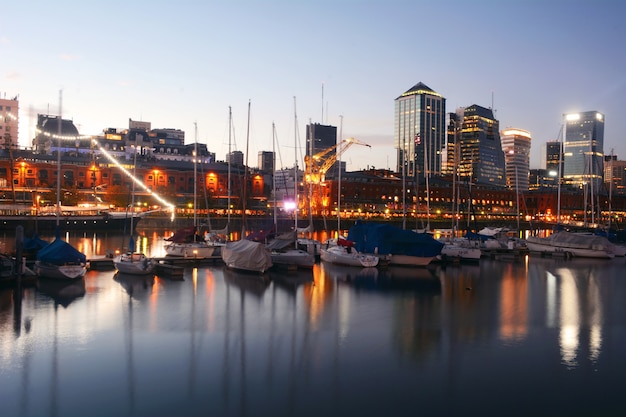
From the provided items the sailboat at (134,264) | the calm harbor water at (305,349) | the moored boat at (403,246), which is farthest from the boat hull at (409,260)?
the sailboat at (134,264)

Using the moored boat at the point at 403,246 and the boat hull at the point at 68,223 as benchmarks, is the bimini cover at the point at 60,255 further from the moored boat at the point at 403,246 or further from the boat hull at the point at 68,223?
the boat hull at the point at 68,223

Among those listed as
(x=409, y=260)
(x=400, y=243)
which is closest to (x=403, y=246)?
(x=400, y=243)

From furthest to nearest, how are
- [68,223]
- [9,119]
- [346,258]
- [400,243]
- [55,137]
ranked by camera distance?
[55,137] < [9,119] < [68,223] < [400,243] < [346,258]

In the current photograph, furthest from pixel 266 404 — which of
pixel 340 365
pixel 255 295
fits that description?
pixel 255 295

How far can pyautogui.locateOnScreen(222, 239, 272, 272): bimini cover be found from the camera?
37.0 m

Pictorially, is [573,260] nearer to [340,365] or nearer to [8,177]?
[340,365]

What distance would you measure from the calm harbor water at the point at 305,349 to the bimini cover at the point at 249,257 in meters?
2.49

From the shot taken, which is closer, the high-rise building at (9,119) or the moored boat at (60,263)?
the moored boat at (60,263)

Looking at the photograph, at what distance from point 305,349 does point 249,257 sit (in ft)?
58.5

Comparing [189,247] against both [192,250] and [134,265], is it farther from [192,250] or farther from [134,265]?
[134,265]

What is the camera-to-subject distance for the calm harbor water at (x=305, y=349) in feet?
49.2

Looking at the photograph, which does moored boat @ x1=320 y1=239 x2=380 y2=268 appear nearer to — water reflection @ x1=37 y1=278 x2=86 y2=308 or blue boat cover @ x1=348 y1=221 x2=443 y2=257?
blue boat cover @ x1=348 y1=221 x2=443 y2=257

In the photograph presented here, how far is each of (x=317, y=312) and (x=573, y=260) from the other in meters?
36.7

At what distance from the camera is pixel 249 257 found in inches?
1465
